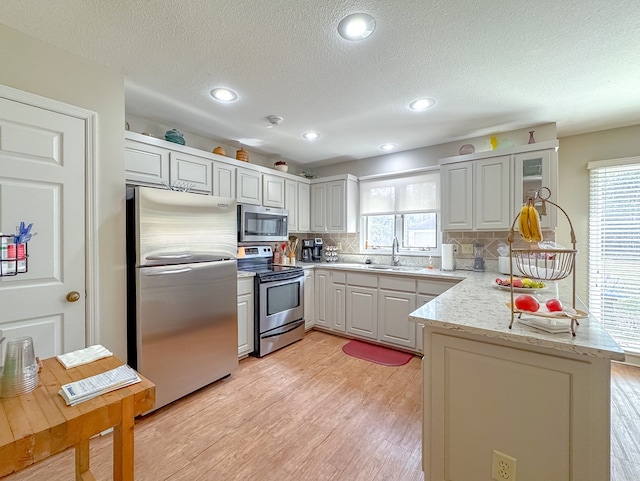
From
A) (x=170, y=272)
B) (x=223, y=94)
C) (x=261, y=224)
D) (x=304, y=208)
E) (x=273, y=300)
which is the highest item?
(x=223, y=94)

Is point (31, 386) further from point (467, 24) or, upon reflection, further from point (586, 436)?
point (467, 24)

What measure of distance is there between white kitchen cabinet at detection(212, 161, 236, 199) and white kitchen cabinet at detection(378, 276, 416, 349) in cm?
203

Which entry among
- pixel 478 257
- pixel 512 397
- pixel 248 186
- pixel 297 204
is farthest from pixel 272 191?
pixel 512 397

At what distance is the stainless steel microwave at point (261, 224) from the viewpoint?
310cm

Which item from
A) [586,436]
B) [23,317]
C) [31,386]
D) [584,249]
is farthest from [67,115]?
[584,249]

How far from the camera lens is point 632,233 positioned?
2.73m

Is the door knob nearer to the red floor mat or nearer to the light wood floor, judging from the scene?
the light wood floor

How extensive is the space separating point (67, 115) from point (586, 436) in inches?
122

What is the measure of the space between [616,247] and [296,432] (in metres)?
3.58

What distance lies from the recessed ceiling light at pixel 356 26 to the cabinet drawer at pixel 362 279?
2.40 m

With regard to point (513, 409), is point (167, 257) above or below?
above

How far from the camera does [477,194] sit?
2975 millimetres

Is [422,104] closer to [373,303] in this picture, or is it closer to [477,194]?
[477,194]

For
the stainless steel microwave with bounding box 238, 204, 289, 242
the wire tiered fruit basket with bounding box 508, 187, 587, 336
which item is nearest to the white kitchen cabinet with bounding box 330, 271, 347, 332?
the stainless steel microwave with bounding box 238, 204, 289, 242
